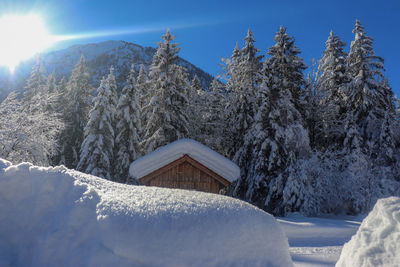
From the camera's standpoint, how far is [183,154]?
8.69 m

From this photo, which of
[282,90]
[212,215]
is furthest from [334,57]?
[212,215]

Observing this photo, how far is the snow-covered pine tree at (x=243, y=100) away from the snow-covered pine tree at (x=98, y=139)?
32.0ft

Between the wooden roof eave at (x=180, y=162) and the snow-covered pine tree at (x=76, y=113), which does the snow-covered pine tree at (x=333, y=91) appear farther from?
the snow-covered pine tree at (x=76, y=113)

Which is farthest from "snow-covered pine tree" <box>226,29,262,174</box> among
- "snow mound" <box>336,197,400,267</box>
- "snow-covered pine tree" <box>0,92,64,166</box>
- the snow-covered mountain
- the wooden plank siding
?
the snow-covered mountain

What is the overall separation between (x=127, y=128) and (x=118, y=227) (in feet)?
71.4

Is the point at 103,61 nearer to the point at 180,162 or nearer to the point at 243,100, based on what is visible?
the point at 243,100

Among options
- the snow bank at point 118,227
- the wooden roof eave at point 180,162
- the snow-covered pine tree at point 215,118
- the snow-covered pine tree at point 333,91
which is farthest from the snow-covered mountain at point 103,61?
the snow bank at point 118,227

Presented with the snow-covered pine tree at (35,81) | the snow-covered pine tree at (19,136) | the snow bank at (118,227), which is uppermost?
the snow-covered pine tree at (35,81)

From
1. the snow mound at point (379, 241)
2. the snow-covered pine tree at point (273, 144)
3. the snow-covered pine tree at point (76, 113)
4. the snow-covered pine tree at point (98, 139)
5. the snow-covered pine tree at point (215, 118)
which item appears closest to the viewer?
the snow mound at point (379, 241)

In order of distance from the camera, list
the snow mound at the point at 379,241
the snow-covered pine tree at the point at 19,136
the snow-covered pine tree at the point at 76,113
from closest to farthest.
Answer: the snow mound at the point at 379,241, the snow-covered pine tree at the point at 19,136, the snow-covered pine tree at the point at 76,113

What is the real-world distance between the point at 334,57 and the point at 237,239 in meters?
23.6

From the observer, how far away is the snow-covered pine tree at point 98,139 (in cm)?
2108

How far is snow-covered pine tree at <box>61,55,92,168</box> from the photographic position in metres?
26.0

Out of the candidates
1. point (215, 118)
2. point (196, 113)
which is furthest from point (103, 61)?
point (215, 118)
